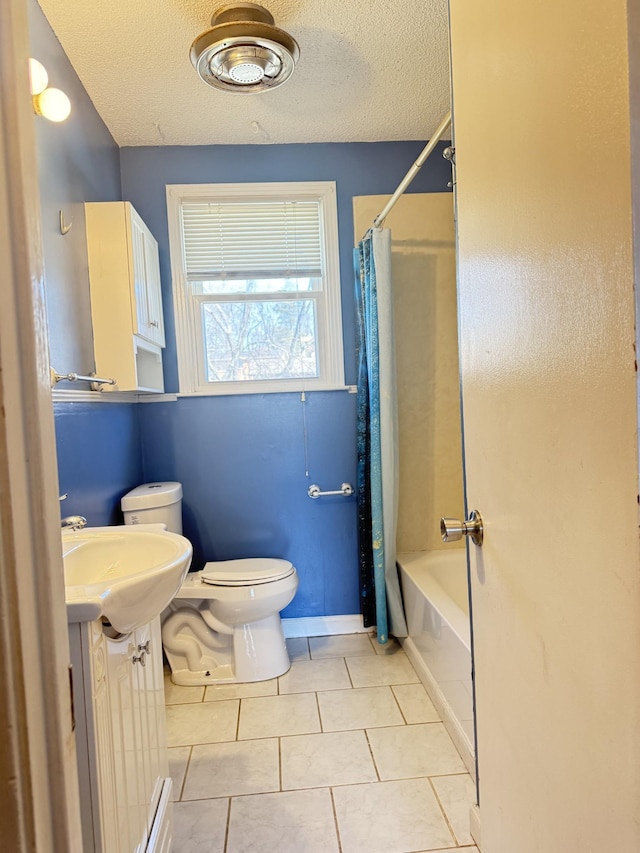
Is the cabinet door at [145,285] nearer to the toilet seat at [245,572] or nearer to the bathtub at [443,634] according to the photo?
the toilet seat at [245,572]

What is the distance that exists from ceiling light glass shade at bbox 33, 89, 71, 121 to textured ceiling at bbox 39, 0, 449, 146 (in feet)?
1.80

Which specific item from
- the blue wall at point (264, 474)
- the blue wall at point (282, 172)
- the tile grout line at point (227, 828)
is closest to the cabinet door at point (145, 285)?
the blue wall at point (282, 172)

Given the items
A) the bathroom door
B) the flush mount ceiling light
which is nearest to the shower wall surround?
the flush mount ceiling light

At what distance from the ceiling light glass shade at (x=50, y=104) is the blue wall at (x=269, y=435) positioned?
125 cm

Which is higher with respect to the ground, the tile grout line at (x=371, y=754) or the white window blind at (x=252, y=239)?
the white window blind at (x=252, y=239)

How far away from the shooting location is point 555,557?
75 cm

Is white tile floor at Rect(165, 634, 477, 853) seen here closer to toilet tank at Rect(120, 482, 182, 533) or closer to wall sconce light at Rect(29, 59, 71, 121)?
toilet tank at Rect(120, 482, 182, 533)

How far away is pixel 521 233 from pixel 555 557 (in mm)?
484

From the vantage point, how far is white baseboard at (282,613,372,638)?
2734 mm

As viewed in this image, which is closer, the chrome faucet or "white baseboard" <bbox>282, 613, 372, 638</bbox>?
the chrome faucet

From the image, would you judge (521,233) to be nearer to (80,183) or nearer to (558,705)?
(558,705)

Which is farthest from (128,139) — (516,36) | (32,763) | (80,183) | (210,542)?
(32,763)

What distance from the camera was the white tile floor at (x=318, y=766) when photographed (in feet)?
4.90

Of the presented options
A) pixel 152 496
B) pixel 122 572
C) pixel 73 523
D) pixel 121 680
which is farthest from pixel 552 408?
A: pixel 152 496
